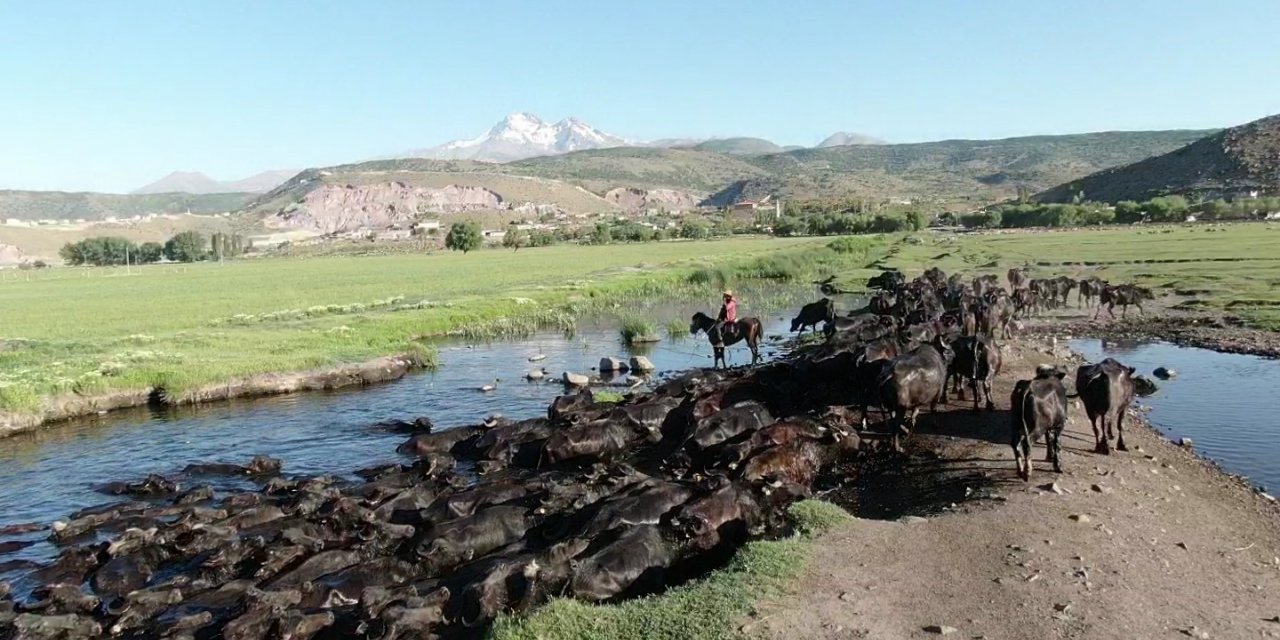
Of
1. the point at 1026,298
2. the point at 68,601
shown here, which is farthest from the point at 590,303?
the point at 68,601

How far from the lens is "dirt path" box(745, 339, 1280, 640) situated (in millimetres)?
7289

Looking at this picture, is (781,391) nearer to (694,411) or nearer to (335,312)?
(694,411)

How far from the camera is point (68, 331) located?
112 feet

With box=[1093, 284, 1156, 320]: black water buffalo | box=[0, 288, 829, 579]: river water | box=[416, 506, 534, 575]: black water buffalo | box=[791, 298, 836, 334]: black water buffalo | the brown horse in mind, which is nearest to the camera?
box=[416, 506, 534, 575]: black water buffalo

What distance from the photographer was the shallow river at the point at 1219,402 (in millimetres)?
13234

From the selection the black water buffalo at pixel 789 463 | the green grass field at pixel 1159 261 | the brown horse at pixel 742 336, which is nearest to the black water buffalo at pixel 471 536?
the black water buffalo at pixel 789 463

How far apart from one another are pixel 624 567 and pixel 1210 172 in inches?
5310

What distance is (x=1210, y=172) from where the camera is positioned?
4564 inches

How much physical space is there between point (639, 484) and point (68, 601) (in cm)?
682

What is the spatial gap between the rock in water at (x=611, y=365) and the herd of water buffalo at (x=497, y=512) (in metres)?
5.97

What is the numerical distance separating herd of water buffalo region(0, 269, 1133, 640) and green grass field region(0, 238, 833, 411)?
8.92 metres

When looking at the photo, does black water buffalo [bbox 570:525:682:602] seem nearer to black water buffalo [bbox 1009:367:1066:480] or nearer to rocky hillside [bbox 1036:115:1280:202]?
black water buffalo [bbox 1009:367:1066:480]

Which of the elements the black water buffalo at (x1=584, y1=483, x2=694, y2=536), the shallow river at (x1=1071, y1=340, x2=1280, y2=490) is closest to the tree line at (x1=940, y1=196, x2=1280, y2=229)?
the shallow river at (x1=1071, y1=340, x2=1280, y2=490)

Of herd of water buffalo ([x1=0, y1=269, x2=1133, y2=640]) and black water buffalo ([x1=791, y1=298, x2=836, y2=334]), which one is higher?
black water buffalo ([x1=791, y1=298, x2=836, y2=334])
